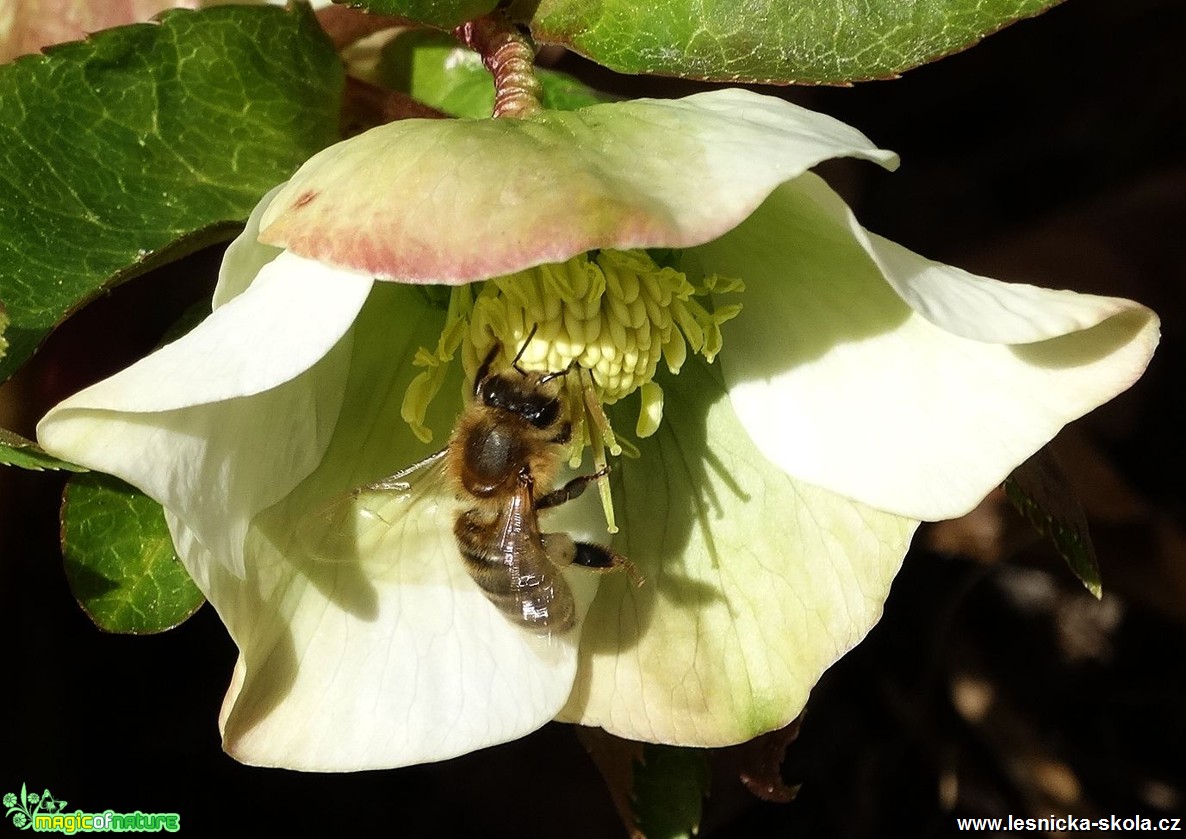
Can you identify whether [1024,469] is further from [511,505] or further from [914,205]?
[914,205]

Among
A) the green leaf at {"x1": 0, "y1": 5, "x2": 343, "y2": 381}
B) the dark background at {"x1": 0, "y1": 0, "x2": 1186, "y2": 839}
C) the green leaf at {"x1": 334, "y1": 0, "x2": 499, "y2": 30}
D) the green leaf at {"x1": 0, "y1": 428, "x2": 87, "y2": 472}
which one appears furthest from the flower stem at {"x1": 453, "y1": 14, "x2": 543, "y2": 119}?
the dark background at {"x1": 0, "y1": 0, "x2": 1186, "y2": 839}

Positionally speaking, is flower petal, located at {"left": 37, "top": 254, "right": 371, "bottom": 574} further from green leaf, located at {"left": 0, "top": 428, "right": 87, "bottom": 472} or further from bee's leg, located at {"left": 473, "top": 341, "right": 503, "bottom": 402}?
bee's leg, located at {"left": 473, "top": 341, "right": 503, "bottom": 402}

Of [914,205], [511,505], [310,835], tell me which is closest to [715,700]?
[511,505]

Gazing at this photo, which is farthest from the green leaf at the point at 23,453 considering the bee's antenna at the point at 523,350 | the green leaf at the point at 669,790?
the green leaf at the point at 669,790

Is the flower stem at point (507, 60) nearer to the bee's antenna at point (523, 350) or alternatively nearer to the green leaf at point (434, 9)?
the green leaf at point (434, 9)

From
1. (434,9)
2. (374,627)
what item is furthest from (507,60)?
(374,627)

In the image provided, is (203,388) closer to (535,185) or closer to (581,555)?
(535,185)
